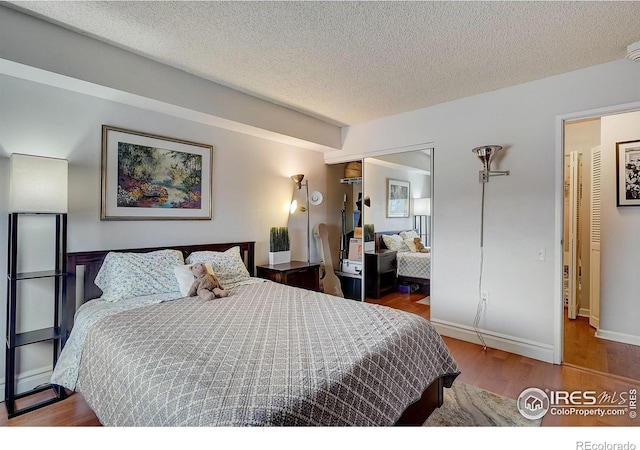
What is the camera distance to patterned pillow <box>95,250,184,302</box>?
2307mm

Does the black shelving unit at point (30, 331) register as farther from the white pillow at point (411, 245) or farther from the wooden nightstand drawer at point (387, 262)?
the white pillow at point (411, 245)

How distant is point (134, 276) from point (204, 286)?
1.73 ft

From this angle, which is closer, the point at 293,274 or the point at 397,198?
the point at 293,274

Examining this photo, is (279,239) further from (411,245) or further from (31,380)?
(31,380)

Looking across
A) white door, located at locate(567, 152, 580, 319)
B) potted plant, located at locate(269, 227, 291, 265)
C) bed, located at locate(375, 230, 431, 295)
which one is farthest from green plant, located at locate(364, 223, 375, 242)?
white door, located at locate(567, 152, 580, 319)

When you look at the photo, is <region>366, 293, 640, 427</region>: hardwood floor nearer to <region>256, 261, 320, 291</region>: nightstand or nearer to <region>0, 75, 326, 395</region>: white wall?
<region>256, 261, 320, 291</region>: nightstand

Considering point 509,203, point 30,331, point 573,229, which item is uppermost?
point 509,203

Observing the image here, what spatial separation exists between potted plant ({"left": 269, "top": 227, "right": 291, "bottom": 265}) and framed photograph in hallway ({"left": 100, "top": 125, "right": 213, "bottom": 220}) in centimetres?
81

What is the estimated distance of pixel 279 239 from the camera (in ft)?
12.2

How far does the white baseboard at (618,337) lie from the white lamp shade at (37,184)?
4921 mm

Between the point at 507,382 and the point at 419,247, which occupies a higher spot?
the point at 419,247

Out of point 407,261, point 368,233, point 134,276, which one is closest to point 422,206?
point 407,261
